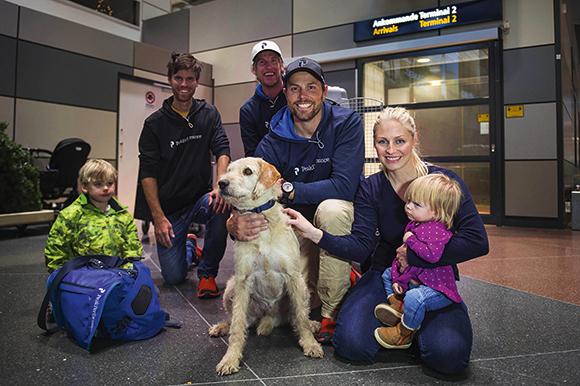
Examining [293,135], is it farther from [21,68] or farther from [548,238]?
[21,68]

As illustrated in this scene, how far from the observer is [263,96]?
9.00 feet

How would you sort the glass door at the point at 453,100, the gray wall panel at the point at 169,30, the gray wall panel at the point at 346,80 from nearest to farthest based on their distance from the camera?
the glass door at the point at 453,100, the gray wall panel at the point at 346,80, the gray wall panel at the point at 169,30

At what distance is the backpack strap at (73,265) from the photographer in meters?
1.70

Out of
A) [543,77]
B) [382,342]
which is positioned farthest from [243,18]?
[382,342]

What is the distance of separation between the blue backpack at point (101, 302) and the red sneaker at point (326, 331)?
2.43ft

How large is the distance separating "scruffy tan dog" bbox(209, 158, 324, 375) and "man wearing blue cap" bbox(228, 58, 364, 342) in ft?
0.43

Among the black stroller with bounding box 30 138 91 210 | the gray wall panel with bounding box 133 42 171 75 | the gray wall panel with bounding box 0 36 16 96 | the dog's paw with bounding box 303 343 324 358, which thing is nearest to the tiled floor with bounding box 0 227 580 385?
the dog's paw with bounding box 303 343 324 358

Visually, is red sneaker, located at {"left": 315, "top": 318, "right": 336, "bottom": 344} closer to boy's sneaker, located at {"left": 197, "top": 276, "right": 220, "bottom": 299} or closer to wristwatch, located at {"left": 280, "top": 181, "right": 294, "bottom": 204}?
wristwatch, located at {"left": 280, "top": 181, "right": 294, "bottom": 204}

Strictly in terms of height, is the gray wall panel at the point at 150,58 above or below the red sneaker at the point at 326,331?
above

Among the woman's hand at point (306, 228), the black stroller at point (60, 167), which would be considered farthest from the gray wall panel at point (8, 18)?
the woman's hand at point (306, 228)

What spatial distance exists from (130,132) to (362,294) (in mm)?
5882

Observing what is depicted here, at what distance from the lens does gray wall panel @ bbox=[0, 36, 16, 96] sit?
16.3 ft

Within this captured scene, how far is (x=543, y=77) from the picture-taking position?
520 centimetres

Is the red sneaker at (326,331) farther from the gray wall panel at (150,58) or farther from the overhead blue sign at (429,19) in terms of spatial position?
the gray wall panel at (150,58)
